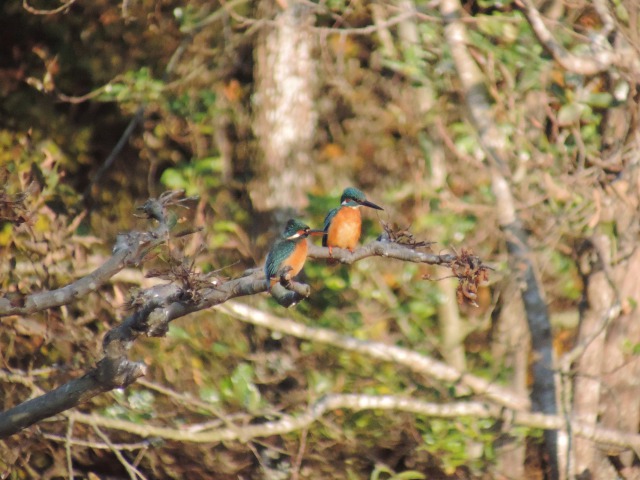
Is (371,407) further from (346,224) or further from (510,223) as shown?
(346,224)

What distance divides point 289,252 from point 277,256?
80 millimetres

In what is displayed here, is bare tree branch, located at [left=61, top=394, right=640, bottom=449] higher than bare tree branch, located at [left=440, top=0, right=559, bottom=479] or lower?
lower

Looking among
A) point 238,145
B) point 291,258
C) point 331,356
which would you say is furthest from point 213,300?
point 238,145

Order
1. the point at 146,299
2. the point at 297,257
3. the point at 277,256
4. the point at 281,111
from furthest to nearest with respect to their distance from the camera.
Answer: the point at 281,111
the point at 297,257
the point at 277,256
the point at 146,299

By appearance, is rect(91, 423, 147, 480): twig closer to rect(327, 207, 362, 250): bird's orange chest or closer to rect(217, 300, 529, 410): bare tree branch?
rect(217, 300, 529, 410): bare tree branch

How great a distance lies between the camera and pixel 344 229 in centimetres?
456

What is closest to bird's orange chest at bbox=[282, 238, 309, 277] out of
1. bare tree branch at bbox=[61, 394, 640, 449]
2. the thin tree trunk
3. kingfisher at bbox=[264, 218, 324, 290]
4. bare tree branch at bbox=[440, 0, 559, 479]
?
kingfisher at bbox=[264, 218, 324, 290]

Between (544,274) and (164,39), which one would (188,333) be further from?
(164,39)

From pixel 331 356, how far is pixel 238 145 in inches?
90.2

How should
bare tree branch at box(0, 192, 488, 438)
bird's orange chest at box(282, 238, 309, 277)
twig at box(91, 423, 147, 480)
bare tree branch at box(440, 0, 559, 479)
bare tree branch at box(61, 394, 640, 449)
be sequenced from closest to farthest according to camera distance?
bare tree branch at box(0, 192, 488, 438) < bird's orange chest at box(282, 238, 309, 277) < twig at box(91, 423, 147, 480) < bare tree branch at box(61, 394, 640, 449) < bare tree branch at box(440, 0, 559, 479)

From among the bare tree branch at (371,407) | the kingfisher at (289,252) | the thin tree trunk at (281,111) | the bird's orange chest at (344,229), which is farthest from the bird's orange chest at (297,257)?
the thin tree trunk at (281,111)

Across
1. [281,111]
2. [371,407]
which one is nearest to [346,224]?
[371,407]

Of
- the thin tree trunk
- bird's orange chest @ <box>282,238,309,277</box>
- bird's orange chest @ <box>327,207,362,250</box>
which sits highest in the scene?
bird's orange chest @ <box>282,238,309,277</box>

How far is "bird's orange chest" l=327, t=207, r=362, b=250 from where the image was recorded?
453cm
